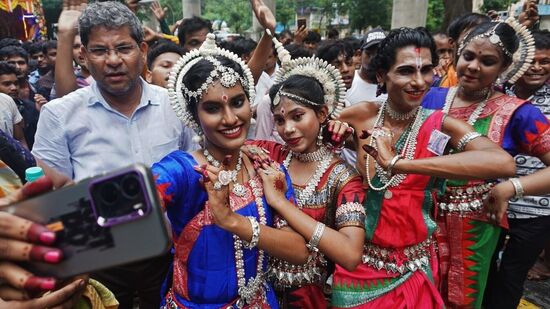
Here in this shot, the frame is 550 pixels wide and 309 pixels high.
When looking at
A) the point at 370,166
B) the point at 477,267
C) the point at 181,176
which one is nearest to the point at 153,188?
the point at 181,176

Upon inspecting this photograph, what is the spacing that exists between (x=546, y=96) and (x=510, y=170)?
67.7 inches

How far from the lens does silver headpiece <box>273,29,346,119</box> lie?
2047 millimetres

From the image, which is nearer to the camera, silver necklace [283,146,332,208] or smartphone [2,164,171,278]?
smartphone [2,164,171,278]

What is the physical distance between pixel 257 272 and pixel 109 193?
1.02m

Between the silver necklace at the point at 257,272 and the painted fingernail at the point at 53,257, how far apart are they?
2.71 ft

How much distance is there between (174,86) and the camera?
1677 mm

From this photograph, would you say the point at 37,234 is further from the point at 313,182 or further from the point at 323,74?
the point at 323,74

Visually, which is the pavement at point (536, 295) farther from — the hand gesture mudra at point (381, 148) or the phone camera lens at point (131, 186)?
the phone camera lens at point (131, 186)

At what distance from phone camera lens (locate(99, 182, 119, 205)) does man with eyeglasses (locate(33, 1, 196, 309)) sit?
4.64 ft

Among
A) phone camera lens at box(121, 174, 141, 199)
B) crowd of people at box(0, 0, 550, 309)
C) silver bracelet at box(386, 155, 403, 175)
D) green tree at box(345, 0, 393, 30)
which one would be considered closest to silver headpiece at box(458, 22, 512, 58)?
crowd of people at box(0, 0, 550, 309)

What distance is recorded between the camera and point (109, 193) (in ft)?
2.41

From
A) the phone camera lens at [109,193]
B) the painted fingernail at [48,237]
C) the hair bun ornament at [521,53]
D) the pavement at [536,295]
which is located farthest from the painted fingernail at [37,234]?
the pavement at [536,295]

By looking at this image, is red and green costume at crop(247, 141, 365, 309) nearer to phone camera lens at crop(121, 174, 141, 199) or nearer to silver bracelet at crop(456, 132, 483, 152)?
silver bracelet at crop(456, 132, 483, 152)

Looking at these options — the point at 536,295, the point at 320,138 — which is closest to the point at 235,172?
the point at 320,138
